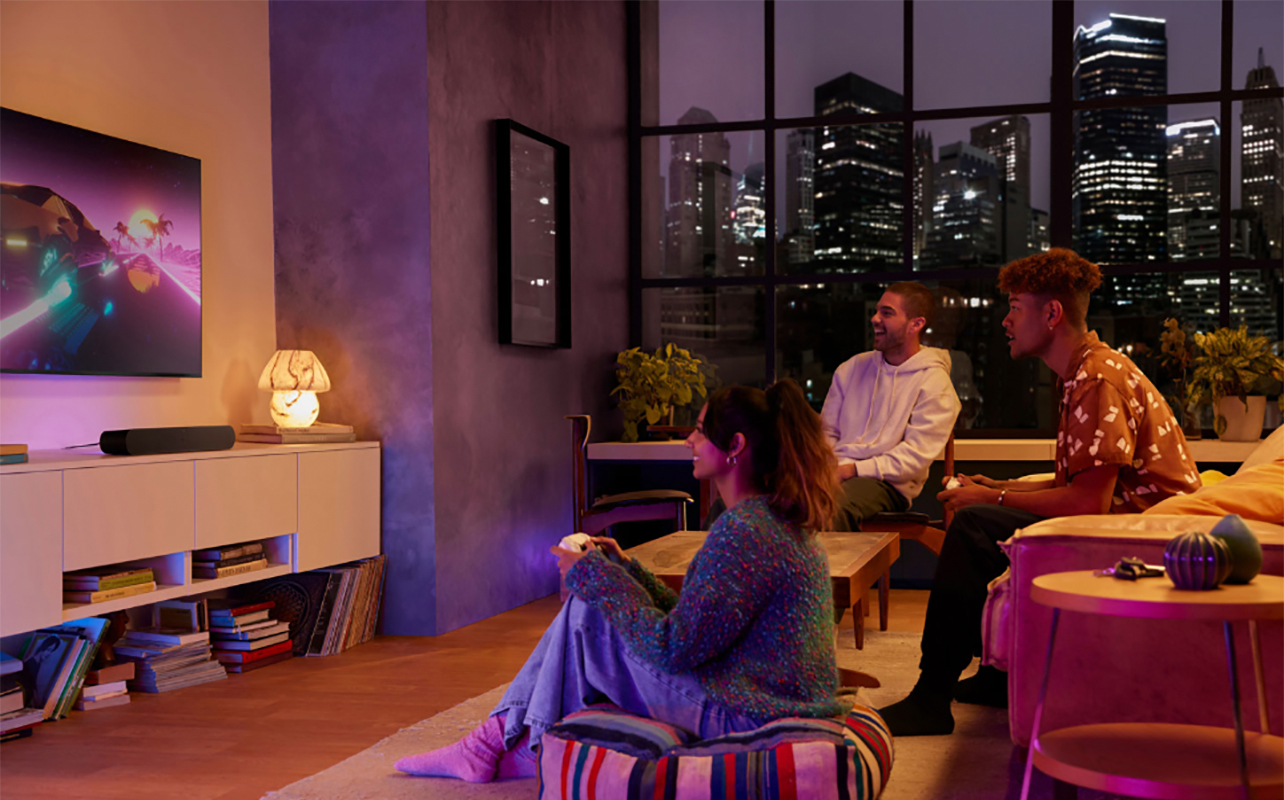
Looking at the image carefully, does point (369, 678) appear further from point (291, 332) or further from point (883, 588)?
point (883, 588)

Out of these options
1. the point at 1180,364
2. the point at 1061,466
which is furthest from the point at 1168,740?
the point at 1180,364

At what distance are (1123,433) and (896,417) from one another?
1.73 m

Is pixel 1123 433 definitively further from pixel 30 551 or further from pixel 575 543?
pixel 30 551

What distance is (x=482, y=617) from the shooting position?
491 centimetres

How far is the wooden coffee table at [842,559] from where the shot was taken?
9.84 feet

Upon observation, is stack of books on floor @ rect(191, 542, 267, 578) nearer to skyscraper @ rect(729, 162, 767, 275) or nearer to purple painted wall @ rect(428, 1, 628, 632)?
purple painted wall @ rect(428, 1, 628, 632)

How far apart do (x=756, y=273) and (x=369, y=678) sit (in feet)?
11.7

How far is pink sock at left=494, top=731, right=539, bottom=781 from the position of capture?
8.71ft

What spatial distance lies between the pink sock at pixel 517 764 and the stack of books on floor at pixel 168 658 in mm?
1611

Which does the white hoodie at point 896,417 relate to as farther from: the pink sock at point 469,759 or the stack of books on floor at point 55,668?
the stack of books on floor at point 55,668

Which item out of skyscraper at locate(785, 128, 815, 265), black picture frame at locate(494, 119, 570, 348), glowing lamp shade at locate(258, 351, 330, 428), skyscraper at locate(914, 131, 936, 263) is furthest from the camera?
skyscraper at locate(785, 128, 815, 265)

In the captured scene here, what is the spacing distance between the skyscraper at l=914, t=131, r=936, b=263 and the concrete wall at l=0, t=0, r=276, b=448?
11.3ft

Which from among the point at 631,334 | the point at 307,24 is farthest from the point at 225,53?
the point at 631,334

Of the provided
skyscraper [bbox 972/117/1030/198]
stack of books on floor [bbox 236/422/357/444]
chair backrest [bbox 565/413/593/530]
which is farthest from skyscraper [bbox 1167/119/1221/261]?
stack of books on floor [bbox 236/422/357/444]
